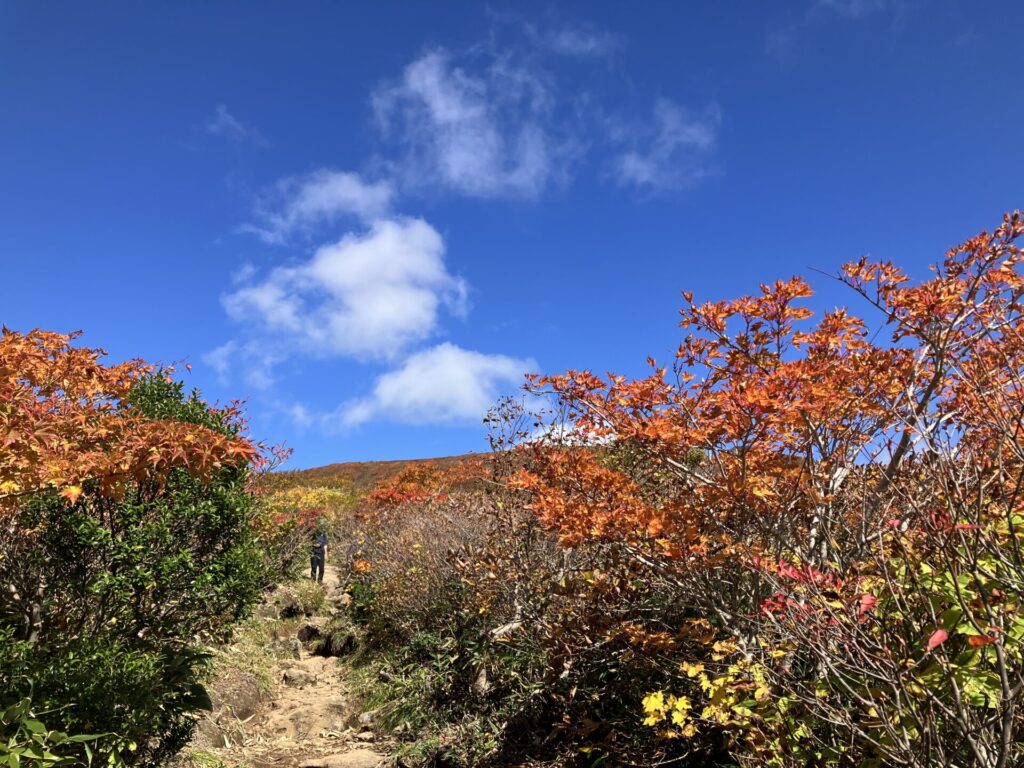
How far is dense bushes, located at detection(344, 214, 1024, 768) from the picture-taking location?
2664 mm

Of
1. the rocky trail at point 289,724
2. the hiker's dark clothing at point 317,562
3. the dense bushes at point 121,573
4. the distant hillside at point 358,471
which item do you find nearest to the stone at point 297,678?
the rocky trail at point 289,724

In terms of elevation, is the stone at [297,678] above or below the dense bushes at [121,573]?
below

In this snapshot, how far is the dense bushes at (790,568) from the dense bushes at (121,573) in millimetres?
2624

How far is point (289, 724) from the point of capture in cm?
702

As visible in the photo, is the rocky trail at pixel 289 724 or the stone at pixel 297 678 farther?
the stone at pixel 297 678

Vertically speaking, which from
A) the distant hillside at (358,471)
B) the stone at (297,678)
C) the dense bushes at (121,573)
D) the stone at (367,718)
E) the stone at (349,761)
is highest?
the distant hillside at (358,471)

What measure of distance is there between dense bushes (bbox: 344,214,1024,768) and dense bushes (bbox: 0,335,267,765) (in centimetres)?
262

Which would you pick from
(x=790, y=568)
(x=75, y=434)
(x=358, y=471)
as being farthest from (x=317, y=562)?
(x=358, y=471)

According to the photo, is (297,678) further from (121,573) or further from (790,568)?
(790,568)

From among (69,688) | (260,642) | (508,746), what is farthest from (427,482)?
(69,688)

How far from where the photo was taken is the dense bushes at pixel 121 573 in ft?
14.0

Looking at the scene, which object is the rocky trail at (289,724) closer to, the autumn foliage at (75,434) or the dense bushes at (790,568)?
the dense bushes at (790,568)

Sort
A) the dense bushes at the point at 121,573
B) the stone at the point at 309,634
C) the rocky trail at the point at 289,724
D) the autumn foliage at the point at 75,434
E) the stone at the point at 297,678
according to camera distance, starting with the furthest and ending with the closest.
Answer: the stone at the point at 309,634 → the stone at the point at 297,678 → the rocky trail at the point at 289,724 → the dense bushes at the point at 121,573 → the autumn foliage at the point at 75,434

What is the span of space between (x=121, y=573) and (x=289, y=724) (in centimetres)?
327
